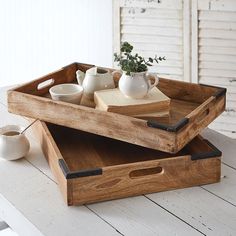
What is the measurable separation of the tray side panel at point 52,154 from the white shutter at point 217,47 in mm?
1447

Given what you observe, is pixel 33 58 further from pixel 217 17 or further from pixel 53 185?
pixel 53 185

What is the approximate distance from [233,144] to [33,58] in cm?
224

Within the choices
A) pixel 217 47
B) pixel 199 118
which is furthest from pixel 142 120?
pixel 217 47

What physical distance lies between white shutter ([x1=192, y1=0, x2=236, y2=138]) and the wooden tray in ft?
3.83

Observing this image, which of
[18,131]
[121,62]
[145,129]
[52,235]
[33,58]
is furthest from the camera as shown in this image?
[33,58]

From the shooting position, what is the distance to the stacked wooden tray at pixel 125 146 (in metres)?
1.58

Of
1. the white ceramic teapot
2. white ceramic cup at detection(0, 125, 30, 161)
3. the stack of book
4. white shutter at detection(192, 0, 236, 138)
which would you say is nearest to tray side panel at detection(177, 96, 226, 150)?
the stack of book

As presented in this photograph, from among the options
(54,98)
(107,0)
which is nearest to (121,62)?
(54,98)

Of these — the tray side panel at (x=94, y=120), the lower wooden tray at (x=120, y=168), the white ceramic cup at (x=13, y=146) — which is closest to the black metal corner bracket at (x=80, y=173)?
the lower wooden tray at (x=120, y=168)

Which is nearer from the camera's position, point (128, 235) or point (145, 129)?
point (128, 235)

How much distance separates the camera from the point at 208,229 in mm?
1447

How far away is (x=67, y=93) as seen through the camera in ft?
6.41

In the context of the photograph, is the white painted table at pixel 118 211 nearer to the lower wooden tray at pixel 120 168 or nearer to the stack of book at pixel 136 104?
the lower wooden tray at pixel 120 168

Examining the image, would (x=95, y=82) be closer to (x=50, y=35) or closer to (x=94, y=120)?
(x=94, y=120)
